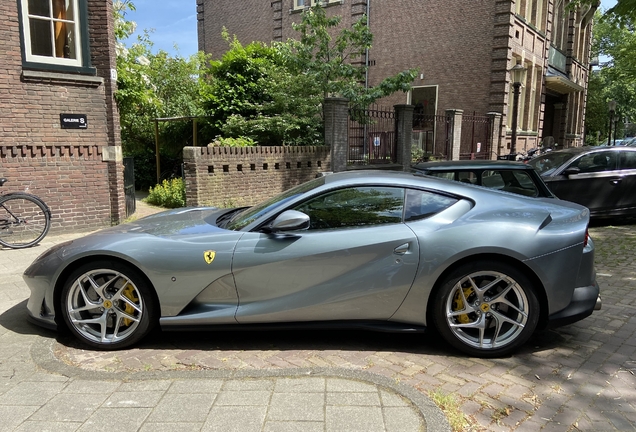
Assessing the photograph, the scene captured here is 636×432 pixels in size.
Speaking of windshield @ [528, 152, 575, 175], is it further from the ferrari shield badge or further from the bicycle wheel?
the bicycle wheel

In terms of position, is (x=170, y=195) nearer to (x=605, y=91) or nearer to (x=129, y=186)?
(x=129, y=186)

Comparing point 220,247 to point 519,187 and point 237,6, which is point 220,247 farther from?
point 237,6

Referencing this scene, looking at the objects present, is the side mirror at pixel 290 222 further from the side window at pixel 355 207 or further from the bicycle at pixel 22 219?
the bicycle at pixel 22 219

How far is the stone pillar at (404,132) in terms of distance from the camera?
44.8 ft

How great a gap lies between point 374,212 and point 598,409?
1.88 meters

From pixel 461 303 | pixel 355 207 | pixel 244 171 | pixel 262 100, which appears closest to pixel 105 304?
pixel 355 207

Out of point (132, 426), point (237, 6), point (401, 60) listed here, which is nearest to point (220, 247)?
point (132, 426)

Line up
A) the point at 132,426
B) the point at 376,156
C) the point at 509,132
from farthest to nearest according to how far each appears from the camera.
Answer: the point at 509,132
the point at 376,156
the point at 132,426

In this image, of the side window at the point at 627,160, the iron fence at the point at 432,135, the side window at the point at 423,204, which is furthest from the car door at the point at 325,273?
the iron fence at the point at 432,135

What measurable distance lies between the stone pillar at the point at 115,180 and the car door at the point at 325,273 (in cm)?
592

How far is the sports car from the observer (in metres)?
3.41

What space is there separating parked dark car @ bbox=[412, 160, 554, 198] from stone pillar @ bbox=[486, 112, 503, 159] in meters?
13.5

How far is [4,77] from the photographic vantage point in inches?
287

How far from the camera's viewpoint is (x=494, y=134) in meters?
19.2
